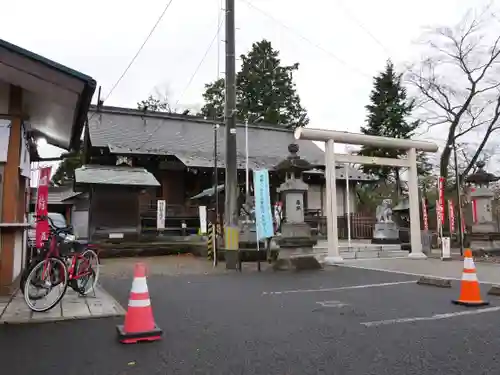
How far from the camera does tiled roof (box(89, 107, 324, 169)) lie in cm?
2317

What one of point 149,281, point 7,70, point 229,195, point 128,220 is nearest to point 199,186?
point 128,220

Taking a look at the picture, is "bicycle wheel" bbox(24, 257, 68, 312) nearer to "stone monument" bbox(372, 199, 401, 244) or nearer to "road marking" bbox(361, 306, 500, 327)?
"road marking" bbox(361, 306, 500, 327)

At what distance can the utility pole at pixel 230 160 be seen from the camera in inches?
479

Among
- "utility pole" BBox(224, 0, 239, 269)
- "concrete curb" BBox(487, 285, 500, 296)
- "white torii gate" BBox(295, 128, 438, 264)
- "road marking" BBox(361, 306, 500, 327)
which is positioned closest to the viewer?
"road marking" BBox(361, 306, 500, 327)

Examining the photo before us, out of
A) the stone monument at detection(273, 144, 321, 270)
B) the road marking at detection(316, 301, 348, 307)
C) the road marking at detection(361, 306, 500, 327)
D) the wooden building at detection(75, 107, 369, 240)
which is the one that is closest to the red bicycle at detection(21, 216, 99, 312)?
the road marking at detection(316, 301, 348, 307)

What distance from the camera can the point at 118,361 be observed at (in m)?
3.77

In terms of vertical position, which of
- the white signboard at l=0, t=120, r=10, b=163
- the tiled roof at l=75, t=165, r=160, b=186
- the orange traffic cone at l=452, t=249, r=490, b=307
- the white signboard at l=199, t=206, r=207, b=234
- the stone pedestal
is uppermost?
the tiled roof at l=75, t=165, r=160, b=186

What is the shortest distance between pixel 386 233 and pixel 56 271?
16823mm

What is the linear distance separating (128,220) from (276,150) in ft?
45.4

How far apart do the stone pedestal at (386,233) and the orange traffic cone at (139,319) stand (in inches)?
662

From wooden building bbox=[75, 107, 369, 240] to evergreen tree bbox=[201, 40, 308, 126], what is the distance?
1078 centimetres

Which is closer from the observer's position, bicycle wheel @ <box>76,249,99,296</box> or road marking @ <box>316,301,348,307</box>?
road marking @ <box>316,301,348,307</box>

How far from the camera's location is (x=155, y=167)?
23656mm

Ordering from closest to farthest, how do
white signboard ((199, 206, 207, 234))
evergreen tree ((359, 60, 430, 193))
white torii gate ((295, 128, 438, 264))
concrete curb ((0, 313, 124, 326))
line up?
concrete curb ((0, 313, 124, 326)), white torii gate ((295, 128, 438, 264)), white signboard ((199, 206, 207, 234)), evergreen tree ((359, 60, 430, 193))
